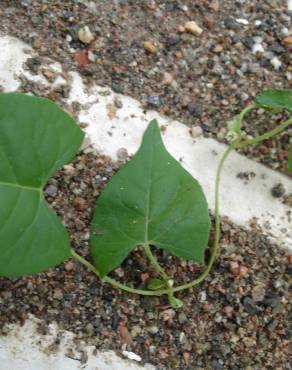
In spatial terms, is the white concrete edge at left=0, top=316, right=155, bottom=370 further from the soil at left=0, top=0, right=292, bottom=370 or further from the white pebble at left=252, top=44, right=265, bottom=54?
the white pebble at left=252, top=44, right=265, bottom=54

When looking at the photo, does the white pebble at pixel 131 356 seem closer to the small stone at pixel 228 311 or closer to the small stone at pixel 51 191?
the small stone at pixel 228 311

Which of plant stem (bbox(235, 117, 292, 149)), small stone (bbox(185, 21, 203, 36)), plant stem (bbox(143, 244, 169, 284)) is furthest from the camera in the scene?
small stone (bbox(185, 21, 203, 36))

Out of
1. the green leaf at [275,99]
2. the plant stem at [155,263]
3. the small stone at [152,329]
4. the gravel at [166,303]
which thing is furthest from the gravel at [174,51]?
the small stone at [152,329]

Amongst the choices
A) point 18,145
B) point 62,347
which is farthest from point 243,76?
point 62,347

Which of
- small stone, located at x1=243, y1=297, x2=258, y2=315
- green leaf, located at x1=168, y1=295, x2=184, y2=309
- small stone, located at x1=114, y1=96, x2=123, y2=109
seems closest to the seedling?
green leaf, located at x1=168, y1=295, x2=184, y2=309

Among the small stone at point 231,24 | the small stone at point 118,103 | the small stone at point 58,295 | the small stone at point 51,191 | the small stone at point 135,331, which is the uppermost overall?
the small stone at point 231,24

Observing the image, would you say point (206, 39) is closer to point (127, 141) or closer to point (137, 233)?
point (127, 141)

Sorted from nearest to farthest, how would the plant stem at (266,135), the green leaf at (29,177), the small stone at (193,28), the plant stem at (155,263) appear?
the green leaf at (29,177), the plant stem at (155,263), the plant stem at (266,135), the small stone at (193,28)
